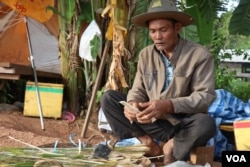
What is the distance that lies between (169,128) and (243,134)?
1.59ft

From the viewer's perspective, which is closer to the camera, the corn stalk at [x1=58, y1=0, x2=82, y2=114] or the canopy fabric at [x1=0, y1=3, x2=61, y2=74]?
the corn stalk at [x1=58, y1=0, x2=82, y2=114]

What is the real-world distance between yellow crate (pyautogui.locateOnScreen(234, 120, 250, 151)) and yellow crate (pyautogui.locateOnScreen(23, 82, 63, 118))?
2.67 metres

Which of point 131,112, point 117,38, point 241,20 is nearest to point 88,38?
point 117,38

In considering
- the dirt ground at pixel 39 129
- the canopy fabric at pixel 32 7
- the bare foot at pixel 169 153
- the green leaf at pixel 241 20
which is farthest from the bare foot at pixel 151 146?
the canopy fabric at pixel 32 7

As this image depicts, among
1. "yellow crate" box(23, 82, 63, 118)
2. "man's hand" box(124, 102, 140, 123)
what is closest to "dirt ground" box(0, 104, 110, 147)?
"yellow crate" box(23, 82, 63, 118)

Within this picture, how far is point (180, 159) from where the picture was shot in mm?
2322

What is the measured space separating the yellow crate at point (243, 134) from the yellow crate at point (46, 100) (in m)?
2.67

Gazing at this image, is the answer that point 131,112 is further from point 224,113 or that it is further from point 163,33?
point 224,113

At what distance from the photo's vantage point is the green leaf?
356 centimetres

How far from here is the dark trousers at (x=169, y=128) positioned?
2.28 meters

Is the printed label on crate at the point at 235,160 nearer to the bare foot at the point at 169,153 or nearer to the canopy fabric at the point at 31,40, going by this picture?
the bare foot at the point at 169,153

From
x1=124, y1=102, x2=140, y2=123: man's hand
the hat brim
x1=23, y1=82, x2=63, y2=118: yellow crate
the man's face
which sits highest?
the hat brim

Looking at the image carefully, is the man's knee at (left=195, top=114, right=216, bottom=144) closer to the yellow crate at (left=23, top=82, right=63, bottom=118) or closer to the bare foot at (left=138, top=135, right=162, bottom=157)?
the bare foot at (left=138, top=135, right=162, bottom=157)

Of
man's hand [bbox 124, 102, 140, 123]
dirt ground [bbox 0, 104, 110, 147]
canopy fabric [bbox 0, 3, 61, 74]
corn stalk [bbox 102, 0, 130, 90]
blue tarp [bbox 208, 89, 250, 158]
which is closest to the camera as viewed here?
man's hand [bbox 124, 102, 140, 123]
